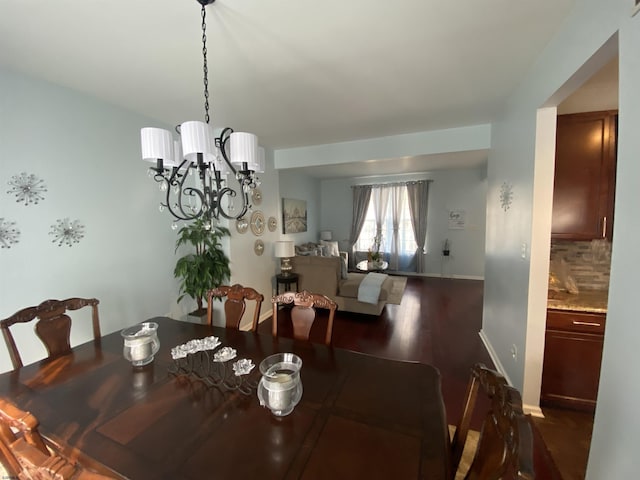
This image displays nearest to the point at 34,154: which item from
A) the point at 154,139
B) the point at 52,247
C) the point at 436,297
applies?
the point at 52,247

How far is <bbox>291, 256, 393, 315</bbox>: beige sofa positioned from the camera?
3.77 meters

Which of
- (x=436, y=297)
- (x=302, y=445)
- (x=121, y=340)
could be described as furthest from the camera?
(x=436, y=297)

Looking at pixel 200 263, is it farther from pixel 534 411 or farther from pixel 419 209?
pixel 419 209

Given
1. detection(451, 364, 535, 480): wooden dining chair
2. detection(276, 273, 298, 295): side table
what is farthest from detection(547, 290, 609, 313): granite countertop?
detection(276, 273, 298, 295): side table

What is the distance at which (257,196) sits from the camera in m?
3.77

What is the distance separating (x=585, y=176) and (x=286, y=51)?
2373 mm

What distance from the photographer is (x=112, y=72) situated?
6.11 feet

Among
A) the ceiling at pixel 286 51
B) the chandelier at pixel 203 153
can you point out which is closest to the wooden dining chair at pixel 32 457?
the chandelier at pixel 203 153

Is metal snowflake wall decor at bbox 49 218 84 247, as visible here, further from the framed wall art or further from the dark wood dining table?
the framed wall art

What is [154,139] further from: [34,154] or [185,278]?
[185,278]

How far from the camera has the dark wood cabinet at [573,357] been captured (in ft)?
6.00

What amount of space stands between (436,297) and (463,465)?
11.3ft

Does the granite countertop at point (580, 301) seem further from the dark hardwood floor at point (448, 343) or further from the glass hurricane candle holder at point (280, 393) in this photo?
the glass hurricane candle holder at point (280, 393)

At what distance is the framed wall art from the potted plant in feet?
7.61
